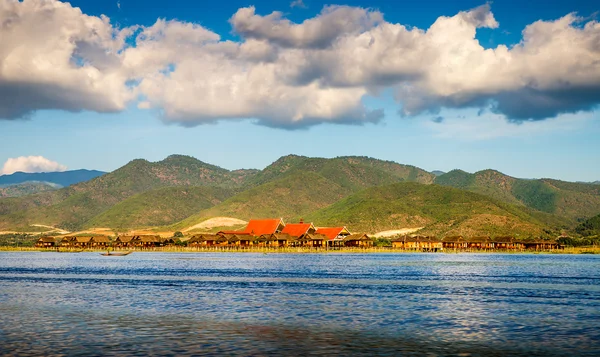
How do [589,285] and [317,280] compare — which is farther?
[317,280]

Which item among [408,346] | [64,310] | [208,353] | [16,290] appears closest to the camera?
[208,353]

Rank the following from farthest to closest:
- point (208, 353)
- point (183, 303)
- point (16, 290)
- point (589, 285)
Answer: point (589, 285) < point (16, 290) < point (183, 303) < point (208, 353)

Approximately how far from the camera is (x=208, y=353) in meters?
30.4

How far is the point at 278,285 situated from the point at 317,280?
9678mm

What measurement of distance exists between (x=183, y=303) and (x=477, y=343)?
91.0 ft

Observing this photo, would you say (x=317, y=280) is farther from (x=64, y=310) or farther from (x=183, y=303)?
(x=64, y=310)

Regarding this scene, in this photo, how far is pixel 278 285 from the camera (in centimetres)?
7312

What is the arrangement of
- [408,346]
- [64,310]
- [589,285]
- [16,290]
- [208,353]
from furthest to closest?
[589,285] → [16,290] → [64,310] → [408,346] → [208,353]

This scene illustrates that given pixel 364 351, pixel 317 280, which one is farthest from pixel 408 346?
pixel 317 280

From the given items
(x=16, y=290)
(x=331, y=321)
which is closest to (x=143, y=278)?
(x=16, y=290)

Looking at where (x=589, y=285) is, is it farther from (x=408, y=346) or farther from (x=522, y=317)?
(x=408, y=346)

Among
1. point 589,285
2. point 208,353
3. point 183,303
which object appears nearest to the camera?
point 208,353

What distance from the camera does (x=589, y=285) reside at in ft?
239

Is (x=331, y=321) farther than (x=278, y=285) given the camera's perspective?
No
